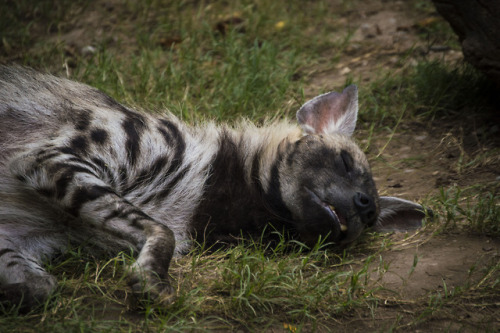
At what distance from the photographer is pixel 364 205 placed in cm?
350

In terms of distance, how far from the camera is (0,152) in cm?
338

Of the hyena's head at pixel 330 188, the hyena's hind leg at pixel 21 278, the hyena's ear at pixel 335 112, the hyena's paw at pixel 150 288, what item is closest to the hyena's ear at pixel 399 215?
the hyena's head at pixel 330 188

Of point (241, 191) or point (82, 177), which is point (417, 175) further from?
point (82, 177)

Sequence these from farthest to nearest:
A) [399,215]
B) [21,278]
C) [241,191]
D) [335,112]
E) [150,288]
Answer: [335,112] < [399,215] < [241,191] < [21,278] < [150,288]

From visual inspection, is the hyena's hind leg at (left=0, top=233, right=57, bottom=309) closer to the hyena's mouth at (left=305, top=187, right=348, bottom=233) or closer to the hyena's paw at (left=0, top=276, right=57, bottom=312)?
the hyena's paw at (left=0, top=276, right=57, bottom=312)

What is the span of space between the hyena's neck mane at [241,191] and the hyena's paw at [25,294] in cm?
95

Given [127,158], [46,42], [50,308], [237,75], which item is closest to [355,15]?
[237,75]

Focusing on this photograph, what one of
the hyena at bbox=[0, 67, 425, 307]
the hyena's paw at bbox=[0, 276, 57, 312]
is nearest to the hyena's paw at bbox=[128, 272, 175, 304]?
the hyena at bbox=[0, 67, 425, 307]

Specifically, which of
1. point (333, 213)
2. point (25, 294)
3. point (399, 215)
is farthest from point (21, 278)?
point (399, 215)

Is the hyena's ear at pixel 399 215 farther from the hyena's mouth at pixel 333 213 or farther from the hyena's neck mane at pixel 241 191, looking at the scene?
the hyena's neck mane at pixel 241 191

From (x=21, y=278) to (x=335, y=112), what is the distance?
2.17m

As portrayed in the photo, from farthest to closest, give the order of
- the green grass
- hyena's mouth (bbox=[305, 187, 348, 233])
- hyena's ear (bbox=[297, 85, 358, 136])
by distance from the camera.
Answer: hyena's ear (bbox=[297, 85, 358, 136])
hyena's mouth (bbox=[305, 187, 348, 233])
the green grass

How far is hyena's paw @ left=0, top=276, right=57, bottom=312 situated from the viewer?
275 centimetres

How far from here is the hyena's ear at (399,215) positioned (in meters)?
3.79
